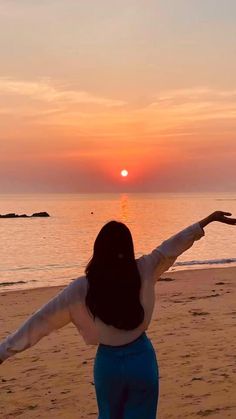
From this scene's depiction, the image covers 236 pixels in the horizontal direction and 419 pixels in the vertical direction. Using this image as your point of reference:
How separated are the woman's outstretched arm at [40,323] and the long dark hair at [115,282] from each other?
0.46 feet

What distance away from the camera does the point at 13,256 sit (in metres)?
38.8

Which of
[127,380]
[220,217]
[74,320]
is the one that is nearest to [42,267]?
[220,217]

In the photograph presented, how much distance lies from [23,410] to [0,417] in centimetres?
27

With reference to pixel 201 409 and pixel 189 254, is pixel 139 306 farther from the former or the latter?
pixel 189 254

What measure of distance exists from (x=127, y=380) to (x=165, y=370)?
14.6 feet

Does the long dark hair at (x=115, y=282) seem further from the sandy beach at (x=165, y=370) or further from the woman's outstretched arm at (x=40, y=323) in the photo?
the sandy beach at (x=165, y=370)

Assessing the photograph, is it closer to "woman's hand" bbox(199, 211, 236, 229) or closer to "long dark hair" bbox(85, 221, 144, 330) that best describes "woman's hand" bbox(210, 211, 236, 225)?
"woman's hand" bbox(199, 211, 236, 229)

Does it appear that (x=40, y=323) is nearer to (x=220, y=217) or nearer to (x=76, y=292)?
(x=76, y=292)

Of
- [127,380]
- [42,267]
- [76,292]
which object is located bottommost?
[42,267]

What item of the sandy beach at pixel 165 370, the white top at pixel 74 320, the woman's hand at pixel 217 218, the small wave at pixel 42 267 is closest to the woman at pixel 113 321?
the white top at pixel 74 320

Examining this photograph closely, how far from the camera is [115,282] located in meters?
3.13

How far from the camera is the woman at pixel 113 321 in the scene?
10.2ft

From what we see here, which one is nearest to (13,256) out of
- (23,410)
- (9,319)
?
(9,319)

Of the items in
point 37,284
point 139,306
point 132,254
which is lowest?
point 37,284
